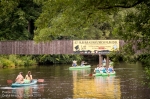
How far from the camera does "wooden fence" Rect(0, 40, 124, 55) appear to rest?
5184cm

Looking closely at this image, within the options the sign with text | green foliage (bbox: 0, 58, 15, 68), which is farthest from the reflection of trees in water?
green foliage (bbox: 0, 58, 15, 68)

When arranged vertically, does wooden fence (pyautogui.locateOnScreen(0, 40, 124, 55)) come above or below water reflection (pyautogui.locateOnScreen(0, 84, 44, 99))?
above

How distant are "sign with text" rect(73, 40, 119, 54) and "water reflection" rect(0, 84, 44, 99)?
1556 cm

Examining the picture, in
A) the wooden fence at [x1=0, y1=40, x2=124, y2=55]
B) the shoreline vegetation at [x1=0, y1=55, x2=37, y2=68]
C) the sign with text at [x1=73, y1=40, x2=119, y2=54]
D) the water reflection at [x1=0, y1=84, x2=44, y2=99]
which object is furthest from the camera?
the shoreline vegetation at [x1=0, y1=55, x2=37, y2=68]

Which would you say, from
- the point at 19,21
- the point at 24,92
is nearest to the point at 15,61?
the point at 19,21

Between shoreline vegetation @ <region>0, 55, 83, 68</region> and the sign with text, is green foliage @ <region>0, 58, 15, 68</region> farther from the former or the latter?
the sign with text

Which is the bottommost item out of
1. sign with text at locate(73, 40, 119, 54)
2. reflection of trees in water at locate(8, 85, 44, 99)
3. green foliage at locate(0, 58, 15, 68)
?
reflection of trees in water at locate(8, 85, 44, 99)

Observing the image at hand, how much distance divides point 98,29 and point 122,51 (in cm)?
5372

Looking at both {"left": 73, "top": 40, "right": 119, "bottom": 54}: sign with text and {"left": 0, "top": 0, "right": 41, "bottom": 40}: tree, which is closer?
{"left": 73, "top": 40, "right": 119, "bottom": 54}: sign with text

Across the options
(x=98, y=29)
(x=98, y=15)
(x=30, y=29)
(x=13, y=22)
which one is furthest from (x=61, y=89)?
(x=98, y=29)

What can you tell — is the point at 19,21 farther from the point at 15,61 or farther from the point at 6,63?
the point at 6,63

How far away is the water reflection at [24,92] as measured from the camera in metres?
29.0

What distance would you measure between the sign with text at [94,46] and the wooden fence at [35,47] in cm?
116

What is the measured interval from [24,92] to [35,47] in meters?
20.9
